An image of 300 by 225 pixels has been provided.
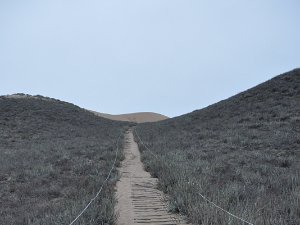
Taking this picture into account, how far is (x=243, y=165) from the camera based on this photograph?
1838 cm

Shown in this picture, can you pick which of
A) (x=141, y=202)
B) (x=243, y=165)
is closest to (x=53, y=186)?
(x=141, y=202)

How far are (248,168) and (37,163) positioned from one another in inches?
406

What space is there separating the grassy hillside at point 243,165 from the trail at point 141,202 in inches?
13.9

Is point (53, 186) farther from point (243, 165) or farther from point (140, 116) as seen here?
point (140, 116)

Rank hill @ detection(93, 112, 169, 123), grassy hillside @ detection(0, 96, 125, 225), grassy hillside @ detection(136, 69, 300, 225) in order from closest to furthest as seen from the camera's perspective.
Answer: grassy hillside @ detection(136, 69, 300, 225) < grassy hillside @ detection(0, 96, 125, 225) < hill @ detection(93, 112, 169, 123)

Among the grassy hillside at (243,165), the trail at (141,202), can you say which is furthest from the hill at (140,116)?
the trail at (141,202)

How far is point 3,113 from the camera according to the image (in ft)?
182

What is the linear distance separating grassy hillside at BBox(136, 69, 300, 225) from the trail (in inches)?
13.9

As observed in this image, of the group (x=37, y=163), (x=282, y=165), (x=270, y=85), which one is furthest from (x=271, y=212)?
(x=270, y=85)

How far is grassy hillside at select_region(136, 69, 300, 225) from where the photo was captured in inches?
354

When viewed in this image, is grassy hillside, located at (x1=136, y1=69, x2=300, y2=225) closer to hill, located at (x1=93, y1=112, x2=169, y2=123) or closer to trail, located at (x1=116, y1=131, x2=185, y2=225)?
trail, located at (x1=116, y1=131, x2=185, y2=225)

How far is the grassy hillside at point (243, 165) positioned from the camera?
8988 millimetres

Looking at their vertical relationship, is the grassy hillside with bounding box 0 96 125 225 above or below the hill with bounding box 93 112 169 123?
below

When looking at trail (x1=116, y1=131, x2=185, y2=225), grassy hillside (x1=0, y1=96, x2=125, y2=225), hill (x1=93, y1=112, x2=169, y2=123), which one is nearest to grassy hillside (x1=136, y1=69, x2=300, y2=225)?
trail (x1=116, y1=131, x2=185, y2=225)
